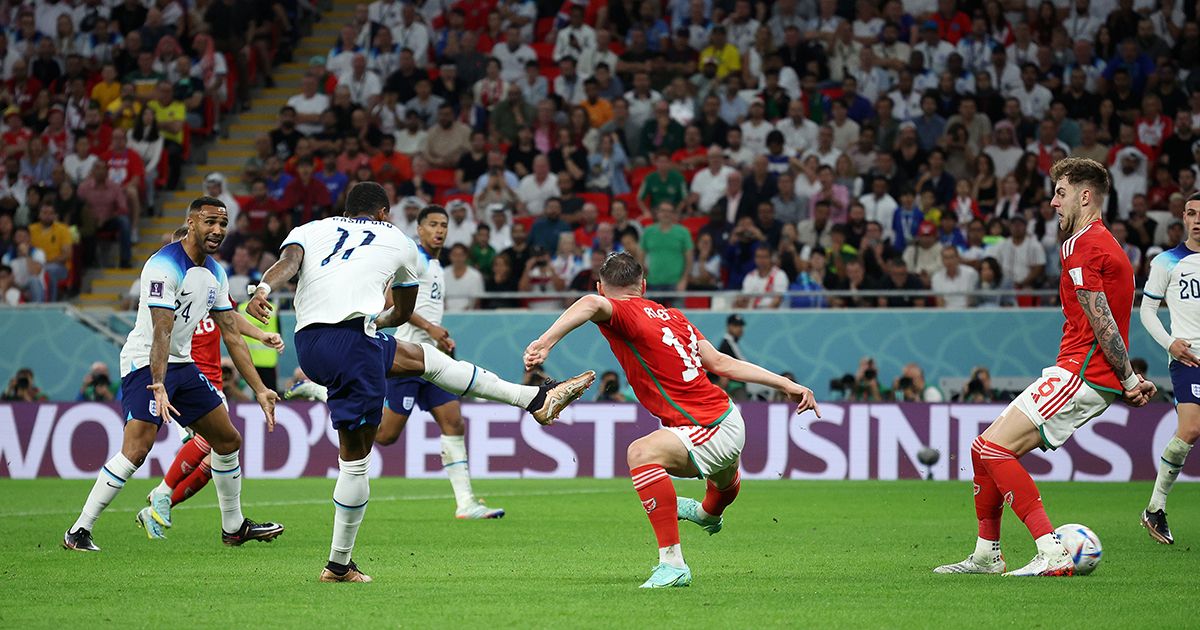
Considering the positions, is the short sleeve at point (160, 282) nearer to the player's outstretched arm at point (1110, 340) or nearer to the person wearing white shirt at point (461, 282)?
the player's outstretched arm at point (1110, 340)

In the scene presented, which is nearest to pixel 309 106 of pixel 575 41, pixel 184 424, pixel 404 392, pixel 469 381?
pixel 575 41

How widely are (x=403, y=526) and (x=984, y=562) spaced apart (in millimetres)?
5417

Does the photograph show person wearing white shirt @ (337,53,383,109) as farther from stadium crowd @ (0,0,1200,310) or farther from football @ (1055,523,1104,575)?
football @ (1055,523,1104,575)

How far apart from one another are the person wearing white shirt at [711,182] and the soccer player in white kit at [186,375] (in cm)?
1266

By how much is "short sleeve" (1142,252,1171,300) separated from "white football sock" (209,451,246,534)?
22.8 ft

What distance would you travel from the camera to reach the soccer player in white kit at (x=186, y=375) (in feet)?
34.0

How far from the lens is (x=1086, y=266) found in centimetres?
857

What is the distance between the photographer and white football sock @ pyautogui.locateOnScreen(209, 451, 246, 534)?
10961mm

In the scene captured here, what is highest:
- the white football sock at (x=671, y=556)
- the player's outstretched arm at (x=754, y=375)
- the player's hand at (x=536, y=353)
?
the player's hand at (x=536, y=353)

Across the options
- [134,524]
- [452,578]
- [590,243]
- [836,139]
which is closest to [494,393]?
[452,578]

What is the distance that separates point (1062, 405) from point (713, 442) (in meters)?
2.00

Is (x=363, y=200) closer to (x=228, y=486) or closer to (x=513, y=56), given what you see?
(x=228, y=486)

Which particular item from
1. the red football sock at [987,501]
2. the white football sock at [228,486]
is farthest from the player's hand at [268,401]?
the red football sock at [987,501]

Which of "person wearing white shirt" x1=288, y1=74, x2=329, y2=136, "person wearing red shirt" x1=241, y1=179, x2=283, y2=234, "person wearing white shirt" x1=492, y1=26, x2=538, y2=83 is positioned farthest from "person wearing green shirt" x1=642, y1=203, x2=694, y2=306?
"person wearing white shirt" x1=288, y1=74, x2=329, y2=136
